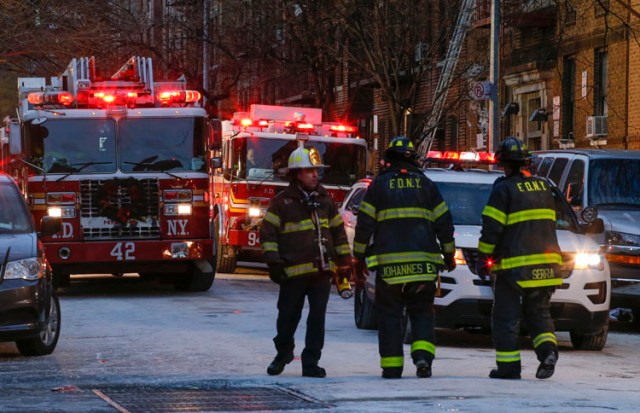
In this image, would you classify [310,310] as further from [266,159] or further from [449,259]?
[266,159]

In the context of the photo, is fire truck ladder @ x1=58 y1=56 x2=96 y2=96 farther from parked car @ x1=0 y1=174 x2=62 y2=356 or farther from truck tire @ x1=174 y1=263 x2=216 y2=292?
parked car @ x1=0 y1=174 x2=62 y2=356

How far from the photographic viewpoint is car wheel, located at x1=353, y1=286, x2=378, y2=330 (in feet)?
49.6

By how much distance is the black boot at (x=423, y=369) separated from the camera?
35.0 ft

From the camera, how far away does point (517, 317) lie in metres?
11.1

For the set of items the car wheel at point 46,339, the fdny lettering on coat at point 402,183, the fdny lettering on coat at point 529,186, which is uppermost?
the fdny lettering on coat at point 402,183

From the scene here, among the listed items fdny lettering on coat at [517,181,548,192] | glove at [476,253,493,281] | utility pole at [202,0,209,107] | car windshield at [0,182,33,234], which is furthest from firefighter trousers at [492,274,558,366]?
utility pole at [202,0,209,107]

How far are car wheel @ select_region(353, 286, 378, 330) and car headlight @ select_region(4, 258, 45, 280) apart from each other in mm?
3731

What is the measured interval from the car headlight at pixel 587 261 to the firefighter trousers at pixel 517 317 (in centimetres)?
218

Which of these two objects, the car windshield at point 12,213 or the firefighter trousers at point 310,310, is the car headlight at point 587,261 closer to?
the firefighter trousers at point 310,310

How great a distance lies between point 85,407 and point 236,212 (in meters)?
15.4

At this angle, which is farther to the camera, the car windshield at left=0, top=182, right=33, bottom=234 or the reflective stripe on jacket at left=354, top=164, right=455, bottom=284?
the car windshield at left=0, top=182, right=33, bottom=234

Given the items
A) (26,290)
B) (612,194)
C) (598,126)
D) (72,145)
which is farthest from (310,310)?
(598,126)

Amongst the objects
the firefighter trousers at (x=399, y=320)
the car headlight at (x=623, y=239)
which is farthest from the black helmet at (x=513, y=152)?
the car headlight at (x=623, y=239)

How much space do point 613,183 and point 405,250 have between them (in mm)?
6831
